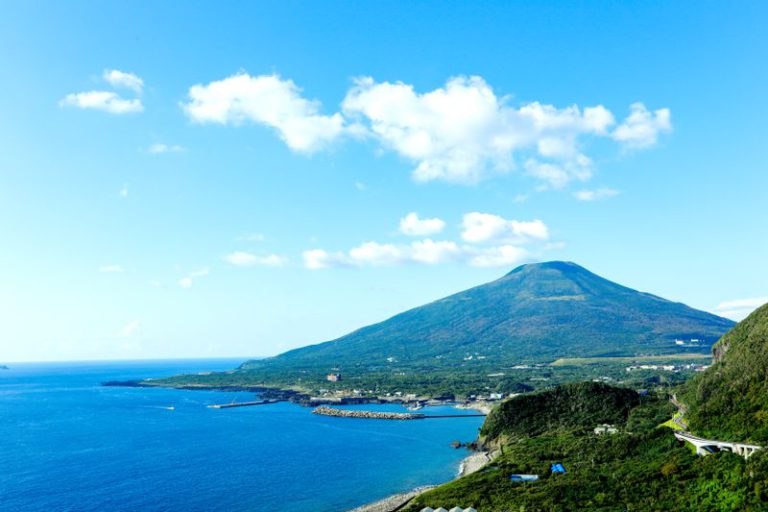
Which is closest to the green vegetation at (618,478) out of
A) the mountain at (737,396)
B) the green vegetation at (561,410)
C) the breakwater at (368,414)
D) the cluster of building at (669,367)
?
the mountain at (737,396)

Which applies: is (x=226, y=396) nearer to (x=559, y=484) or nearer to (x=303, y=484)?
(x=303, y=484)

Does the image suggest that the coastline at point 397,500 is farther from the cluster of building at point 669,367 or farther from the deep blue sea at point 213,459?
the cluster of building at point 669,367

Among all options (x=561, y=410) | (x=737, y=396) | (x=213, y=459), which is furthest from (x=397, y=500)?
(x=561, y=410)

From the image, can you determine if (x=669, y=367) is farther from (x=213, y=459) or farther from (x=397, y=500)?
(x=213, y=459)

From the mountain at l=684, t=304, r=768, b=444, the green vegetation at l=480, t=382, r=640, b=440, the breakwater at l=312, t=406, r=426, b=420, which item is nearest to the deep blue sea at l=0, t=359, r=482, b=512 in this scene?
the breakwater at l=312, t=406, r=426, b=420

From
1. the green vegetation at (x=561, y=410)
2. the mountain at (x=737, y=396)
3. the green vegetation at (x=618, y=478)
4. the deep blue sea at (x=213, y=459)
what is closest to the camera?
the green vegetation at (x=618, y=478)

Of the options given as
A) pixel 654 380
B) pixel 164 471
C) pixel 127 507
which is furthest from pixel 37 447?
pixel 654 380
